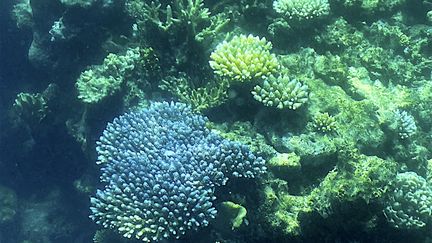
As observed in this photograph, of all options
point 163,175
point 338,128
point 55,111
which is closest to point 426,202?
point 338,128

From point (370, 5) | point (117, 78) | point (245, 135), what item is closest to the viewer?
point (245, 135)

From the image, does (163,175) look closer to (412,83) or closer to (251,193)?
(251,193)

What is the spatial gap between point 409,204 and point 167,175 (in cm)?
265

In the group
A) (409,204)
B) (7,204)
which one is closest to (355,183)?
(409,204)

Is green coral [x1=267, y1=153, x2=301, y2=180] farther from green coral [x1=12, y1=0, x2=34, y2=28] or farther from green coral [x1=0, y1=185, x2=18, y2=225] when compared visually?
green coral [x1=0, y1=185, x2=18, y2=225]

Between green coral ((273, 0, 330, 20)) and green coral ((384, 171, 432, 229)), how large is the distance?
2502 mm

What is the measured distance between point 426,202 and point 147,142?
3199 millimetres

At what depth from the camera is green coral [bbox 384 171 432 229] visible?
452cm

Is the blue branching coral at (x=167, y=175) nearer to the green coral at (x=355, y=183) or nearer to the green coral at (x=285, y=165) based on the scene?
the green coral at (x=285, y=165)

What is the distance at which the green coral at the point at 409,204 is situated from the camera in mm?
4516

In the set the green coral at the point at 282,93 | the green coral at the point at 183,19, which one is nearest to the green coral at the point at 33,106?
the green coral at the point at 183,19

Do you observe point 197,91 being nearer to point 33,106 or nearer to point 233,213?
point 233,213

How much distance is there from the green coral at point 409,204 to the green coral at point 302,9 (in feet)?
8.21

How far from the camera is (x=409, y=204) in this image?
459cm
